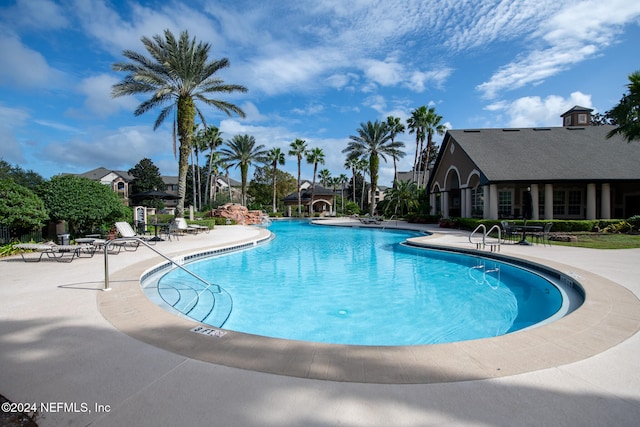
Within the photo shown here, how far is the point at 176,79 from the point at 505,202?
996 inches

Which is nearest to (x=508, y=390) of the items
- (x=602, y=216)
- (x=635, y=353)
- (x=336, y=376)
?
(x=336, y=376)

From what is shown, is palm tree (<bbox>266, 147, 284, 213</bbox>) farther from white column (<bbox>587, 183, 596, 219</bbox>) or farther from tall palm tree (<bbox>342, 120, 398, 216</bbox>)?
white column (<bbox>587, 183, 596, 219</bbox>)

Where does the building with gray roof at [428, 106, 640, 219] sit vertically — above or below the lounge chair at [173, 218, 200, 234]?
above

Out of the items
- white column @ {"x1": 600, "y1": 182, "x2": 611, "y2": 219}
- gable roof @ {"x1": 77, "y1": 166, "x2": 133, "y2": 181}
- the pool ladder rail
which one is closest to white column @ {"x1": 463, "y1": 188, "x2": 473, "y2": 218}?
the pool ladder rail

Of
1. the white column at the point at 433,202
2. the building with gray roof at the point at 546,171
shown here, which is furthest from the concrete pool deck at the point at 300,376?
the white column at the point at 433,202

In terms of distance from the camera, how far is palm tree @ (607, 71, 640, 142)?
16266mm

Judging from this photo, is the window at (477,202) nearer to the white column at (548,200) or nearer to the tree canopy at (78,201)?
the white column at (548,200)

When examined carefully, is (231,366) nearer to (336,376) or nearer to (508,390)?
(336,376)

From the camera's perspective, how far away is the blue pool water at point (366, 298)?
236 inches

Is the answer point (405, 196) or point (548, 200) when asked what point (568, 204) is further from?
point (405, 196)

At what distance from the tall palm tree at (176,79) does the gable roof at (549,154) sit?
63.9 ft

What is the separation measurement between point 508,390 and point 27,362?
4806mm

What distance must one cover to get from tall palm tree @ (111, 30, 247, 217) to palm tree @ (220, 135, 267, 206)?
1998 centimetres

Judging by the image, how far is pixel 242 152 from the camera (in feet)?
138
